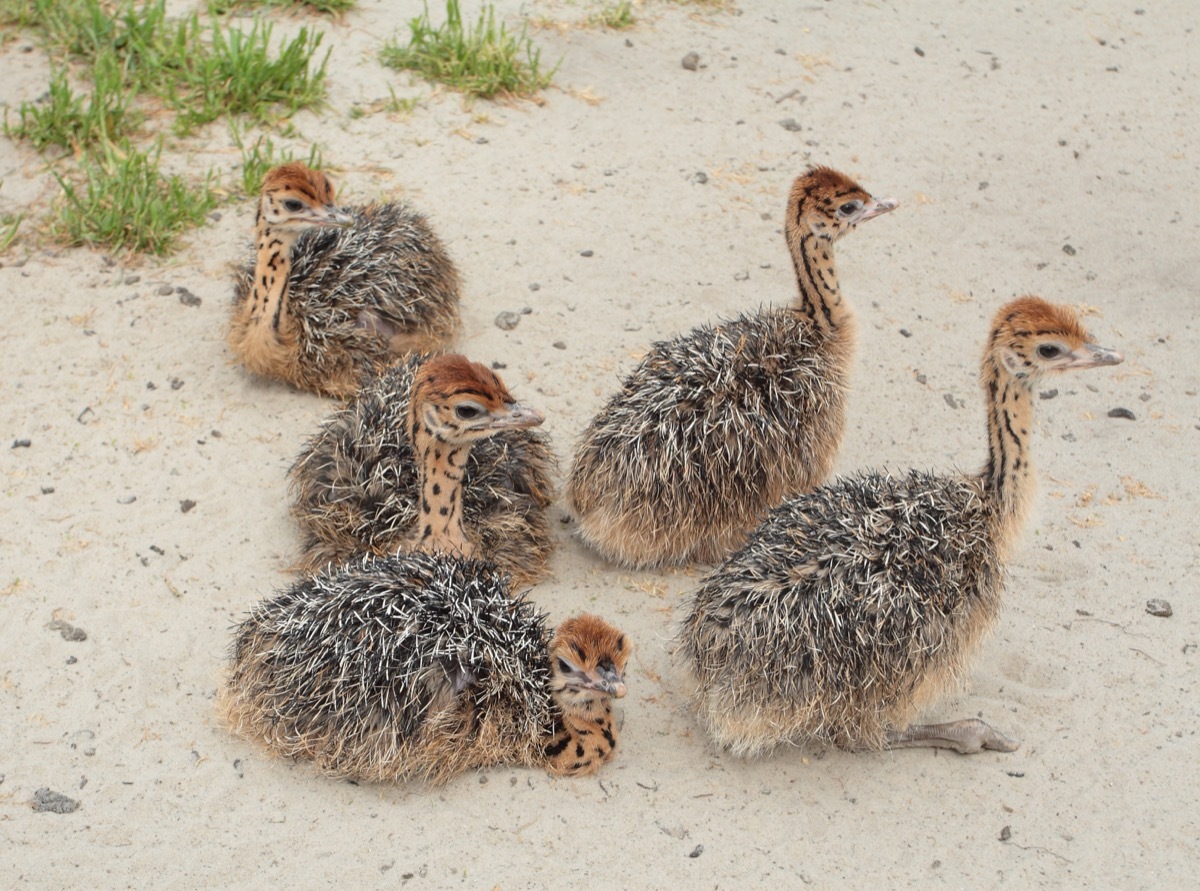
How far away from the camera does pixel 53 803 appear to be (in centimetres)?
489

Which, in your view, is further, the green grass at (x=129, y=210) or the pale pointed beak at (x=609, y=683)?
the green grass at (x=129, y=210)

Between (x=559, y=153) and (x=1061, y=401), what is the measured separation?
336cm

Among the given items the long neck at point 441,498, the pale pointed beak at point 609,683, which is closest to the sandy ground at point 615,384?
the pale pointed beak at point 609,683

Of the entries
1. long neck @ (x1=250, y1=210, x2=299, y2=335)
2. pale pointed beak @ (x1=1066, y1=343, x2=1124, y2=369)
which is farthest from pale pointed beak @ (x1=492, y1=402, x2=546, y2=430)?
pale pointed beak @ (x1=1066, y1=343, x2=1124, y2=369)

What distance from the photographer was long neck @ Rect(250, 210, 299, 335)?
6.54 metres

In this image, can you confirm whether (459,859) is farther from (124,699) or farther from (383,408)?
(383,408)

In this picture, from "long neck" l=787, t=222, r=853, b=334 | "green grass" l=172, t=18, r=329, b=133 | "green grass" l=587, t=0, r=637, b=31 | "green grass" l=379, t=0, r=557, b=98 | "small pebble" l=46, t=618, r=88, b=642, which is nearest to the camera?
"small pebble" l=46, t=618, r=88, b=642

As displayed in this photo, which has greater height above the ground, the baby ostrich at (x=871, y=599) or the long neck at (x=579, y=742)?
the baby ostrich at (x=871, y=599)

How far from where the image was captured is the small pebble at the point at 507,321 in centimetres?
741

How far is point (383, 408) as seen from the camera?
5.99 m

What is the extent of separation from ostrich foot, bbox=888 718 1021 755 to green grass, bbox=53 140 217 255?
15.4 feet

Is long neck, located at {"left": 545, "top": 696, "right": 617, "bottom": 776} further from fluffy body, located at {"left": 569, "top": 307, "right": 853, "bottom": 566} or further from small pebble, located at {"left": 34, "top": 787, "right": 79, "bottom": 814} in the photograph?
small pebble, located at {"left": 34, "top": 787, "right": 79, "bottom": 814}

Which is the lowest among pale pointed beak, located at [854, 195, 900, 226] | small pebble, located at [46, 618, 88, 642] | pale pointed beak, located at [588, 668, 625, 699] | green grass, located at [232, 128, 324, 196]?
small pebble, located at [46, 618, 88, 642]

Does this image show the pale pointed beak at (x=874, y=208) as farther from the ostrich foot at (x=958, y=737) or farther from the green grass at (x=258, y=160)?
the green grass at (x=258, y=160)
